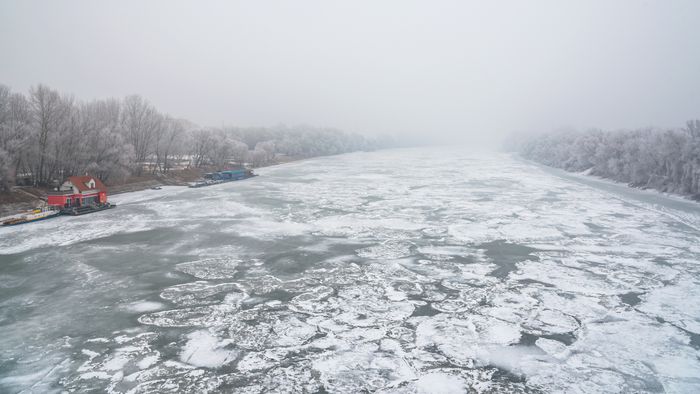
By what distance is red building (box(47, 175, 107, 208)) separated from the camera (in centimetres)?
2881

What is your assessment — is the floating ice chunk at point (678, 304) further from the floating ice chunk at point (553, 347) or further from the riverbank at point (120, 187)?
the riverbank at point (120, 187)

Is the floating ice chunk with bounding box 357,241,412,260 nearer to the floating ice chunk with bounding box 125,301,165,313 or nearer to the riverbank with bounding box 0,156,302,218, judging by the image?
the floating ice chunk with bounding box 125,301,165,313

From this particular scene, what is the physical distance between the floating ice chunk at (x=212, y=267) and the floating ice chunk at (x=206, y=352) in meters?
5.04

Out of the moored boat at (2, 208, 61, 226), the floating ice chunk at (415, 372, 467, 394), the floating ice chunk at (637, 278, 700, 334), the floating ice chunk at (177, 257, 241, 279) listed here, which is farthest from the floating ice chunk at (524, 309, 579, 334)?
the moored boat at (2, 208, 61, 226)

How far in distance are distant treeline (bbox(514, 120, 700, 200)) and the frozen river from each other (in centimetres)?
1659

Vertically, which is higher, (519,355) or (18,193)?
(18,193)

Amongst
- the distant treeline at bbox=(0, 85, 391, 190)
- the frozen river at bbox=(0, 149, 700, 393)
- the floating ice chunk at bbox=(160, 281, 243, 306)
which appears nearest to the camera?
the frozen river at bbox=(0, 149, 700, 393)

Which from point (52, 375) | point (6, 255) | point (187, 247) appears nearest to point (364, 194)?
point (187, 247)

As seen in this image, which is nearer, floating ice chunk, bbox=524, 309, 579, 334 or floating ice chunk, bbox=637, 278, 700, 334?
floating ice chunk, bbox=524, 309, 579, 334

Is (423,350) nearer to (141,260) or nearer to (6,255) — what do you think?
(141,260)

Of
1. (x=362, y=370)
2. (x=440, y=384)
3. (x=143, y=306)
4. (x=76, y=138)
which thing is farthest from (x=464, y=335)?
(x=76, y=138)

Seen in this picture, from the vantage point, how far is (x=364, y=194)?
3906cm

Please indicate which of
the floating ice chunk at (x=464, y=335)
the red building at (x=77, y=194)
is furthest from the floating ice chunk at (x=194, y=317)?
the red building at (x=77, y=194)

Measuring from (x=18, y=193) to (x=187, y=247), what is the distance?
69.9 feet
